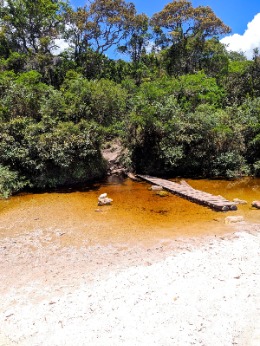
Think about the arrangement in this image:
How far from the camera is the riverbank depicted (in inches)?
173

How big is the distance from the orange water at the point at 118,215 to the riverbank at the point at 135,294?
97 centimetres

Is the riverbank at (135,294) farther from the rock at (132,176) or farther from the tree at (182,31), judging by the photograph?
the tree at (182,31)

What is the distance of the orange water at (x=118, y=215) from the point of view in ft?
29.4

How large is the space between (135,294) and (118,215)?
574cm

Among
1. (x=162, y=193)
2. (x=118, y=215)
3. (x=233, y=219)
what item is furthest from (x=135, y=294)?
(x=162, y=193)

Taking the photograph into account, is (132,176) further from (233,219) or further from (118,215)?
(233,219)

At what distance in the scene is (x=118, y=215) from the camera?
1106 centimetres

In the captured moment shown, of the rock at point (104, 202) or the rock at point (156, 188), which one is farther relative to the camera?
the rock at point (156, 188)

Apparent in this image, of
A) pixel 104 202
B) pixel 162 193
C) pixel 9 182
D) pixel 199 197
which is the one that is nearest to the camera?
pixel 199 197

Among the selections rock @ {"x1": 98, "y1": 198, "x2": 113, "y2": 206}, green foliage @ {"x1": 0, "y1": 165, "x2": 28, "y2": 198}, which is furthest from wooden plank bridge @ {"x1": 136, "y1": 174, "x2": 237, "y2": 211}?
green foliage @ {"x1": 0, "y1": 165, "x2": 28, "y2": 198}

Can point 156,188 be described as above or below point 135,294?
above

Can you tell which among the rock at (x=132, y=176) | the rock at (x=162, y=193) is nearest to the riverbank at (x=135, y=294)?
the rock at (x=162, y=193)

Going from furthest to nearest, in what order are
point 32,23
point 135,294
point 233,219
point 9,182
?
point 32,23, point 9,182, point 233,219, point 135,294

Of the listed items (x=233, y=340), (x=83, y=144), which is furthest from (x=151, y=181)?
(x=233, y=340)
